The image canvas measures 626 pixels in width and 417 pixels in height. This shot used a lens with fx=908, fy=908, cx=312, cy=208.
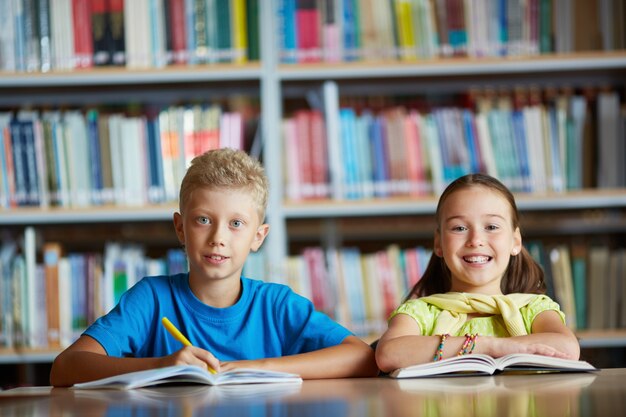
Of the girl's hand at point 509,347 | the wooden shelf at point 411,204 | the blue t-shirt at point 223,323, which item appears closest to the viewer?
the girl's hand at point 509,347

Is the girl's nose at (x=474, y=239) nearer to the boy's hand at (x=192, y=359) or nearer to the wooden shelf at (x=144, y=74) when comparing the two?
the boy's hand at (x=192, y=359)

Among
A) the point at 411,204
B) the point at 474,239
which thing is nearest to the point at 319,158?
the point at 411,204

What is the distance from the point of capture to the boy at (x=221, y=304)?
154cm

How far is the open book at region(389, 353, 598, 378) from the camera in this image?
131cm

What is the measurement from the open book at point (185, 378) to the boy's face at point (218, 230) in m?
0.28

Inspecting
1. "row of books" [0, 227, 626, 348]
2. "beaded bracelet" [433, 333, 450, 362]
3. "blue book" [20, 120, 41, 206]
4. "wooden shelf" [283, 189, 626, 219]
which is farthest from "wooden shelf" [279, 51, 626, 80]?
"beaded bracelet" [433, 333, 450, 362]

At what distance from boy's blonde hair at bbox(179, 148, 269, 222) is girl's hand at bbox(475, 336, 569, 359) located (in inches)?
18.9

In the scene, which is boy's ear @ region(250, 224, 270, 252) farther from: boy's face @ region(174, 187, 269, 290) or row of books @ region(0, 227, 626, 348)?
row of books @ region(0, 227, 626, 348)

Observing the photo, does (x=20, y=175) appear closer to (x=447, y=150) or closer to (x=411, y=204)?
(x=411, y=204)

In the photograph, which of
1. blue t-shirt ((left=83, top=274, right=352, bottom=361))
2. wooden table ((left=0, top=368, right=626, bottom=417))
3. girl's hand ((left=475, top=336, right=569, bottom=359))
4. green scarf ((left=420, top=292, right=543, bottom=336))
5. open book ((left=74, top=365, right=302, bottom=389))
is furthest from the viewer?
blue t-shirt ((left=83, top=274, right=352, bottom=361))

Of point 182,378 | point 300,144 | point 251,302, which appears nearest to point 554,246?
point 300,144

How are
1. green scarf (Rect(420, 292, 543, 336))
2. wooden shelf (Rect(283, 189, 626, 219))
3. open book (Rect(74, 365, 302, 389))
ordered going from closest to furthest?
open book (Rect(74, 365, 302, 389)), green scarf (Rect(420, 292, 543, 336)), wooden shelf (Rect(283, 189, 626, 219))

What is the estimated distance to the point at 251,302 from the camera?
1.65 m

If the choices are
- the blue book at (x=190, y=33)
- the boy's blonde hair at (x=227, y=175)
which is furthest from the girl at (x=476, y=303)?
the blue book at (x=190, y=33)
